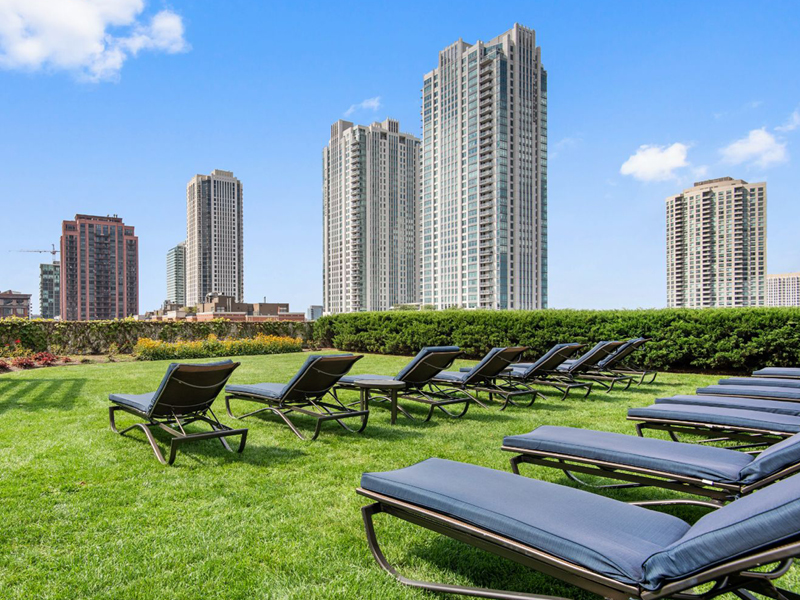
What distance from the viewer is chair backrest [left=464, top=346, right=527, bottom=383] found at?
22.9 feet

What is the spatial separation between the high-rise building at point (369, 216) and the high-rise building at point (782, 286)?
86206mm

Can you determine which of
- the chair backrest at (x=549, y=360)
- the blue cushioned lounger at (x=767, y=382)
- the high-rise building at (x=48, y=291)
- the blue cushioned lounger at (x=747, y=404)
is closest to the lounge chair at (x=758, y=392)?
the blue cushioned lounger at (x=767, y=382)

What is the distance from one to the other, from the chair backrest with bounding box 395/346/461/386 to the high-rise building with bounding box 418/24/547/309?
10163 cm

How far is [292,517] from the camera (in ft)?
10.3

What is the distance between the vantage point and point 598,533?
188cm

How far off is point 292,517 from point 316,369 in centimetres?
258

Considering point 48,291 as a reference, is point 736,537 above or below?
below

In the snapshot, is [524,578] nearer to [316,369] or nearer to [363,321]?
[316,369]

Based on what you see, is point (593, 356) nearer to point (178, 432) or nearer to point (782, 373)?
point (782, 373)

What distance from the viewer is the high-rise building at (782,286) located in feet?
235

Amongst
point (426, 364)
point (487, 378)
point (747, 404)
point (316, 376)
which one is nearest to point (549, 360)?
point (487, 378)

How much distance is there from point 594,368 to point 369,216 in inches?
5174

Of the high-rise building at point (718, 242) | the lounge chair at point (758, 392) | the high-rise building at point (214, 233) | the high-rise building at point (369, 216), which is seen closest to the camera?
the lounge chair at point (758, 392)

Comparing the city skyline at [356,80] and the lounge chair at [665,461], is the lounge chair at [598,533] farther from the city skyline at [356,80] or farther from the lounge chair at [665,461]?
the city skyline at [356,80]
